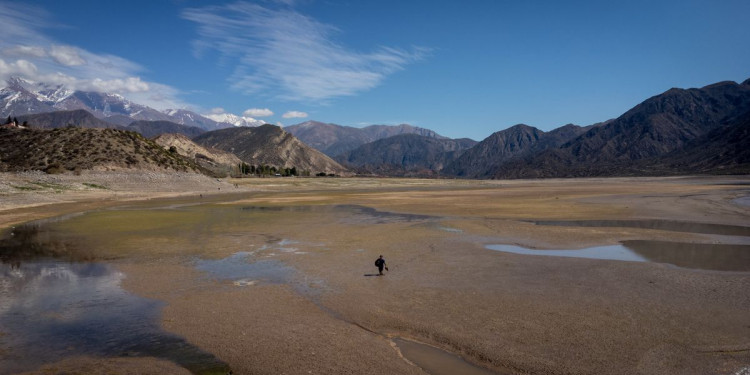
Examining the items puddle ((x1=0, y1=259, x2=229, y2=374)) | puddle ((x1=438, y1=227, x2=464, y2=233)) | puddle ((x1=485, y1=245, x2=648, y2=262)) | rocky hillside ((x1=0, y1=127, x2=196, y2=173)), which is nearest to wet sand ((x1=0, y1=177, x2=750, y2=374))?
puddle ((x1=0, y1=259, x2=229, y2=374))

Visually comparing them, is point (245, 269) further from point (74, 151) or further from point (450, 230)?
point (74, 151)

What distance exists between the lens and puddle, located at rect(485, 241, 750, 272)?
19.9 meters

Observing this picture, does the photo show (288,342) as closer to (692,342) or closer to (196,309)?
(196,309)

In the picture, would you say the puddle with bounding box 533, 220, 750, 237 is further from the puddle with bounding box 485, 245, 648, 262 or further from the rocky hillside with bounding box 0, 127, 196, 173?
the rocky hillside with bounding box 0, 127, 196, 173

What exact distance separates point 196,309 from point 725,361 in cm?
1476

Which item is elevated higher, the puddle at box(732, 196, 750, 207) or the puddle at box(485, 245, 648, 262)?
the puddle at box(732, 196, 750, 207)

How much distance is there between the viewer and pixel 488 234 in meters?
29.7

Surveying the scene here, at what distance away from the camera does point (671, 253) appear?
22516mm

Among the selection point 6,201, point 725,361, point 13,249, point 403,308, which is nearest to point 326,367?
point 403,308

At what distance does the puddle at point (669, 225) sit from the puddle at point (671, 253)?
6.19 m

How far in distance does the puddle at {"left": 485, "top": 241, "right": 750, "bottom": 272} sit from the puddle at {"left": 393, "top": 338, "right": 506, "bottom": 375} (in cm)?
1398

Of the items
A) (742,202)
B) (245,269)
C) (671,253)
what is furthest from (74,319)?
(742,202)

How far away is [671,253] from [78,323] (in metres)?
26.6

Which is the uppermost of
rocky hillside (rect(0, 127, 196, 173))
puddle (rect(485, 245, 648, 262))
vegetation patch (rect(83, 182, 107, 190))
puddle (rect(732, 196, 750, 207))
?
rocky hillside (rect(0, 127, 196, 173))
